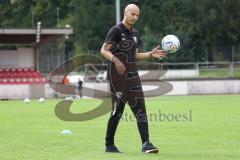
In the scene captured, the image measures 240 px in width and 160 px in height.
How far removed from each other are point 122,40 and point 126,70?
1.60 feet

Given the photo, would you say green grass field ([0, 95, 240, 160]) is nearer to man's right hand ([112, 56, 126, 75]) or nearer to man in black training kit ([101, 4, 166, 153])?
man in black training kit ([101, 4, 166, 153])

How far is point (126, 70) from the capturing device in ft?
34.9

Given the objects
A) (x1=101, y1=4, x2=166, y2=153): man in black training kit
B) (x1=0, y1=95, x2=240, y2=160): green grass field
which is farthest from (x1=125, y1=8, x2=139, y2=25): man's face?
(x1=0, y1=95, x2=240, y2=160): green grass field

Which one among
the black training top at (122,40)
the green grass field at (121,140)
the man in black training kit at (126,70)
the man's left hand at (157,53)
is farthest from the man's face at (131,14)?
the green grass field at (121,140)

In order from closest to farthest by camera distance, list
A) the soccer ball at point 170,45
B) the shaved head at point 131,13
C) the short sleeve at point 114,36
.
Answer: the shaved head at point 131,13, the short sleeve at point 114,36, the soccer ball at point 170,45

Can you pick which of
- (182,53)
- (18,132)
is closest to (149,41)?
(182,53)

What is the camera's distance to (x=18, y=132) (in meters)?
15.8

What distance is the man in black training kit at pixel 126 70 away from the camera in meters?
10.6

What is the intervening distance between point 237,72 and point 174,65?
230 inches

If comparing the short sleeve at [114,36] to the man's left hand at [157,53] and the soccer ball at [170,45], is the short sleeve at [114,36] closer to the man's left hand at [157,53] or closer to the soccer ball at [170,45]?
the man's left hand at [157,53]

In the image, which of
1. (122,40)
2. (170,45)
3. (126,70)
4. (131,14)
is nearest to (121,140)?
(170,45)

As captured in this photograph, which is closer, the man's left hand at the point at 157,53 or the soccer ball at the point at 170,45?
the man's left hand at the point at 157,53

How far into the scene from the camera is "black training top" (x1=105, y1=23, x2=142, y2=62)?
34.7 feet

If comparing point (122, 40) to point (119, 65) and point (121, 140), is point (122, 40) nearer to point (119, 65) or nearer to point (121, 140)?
point (119, 65)
